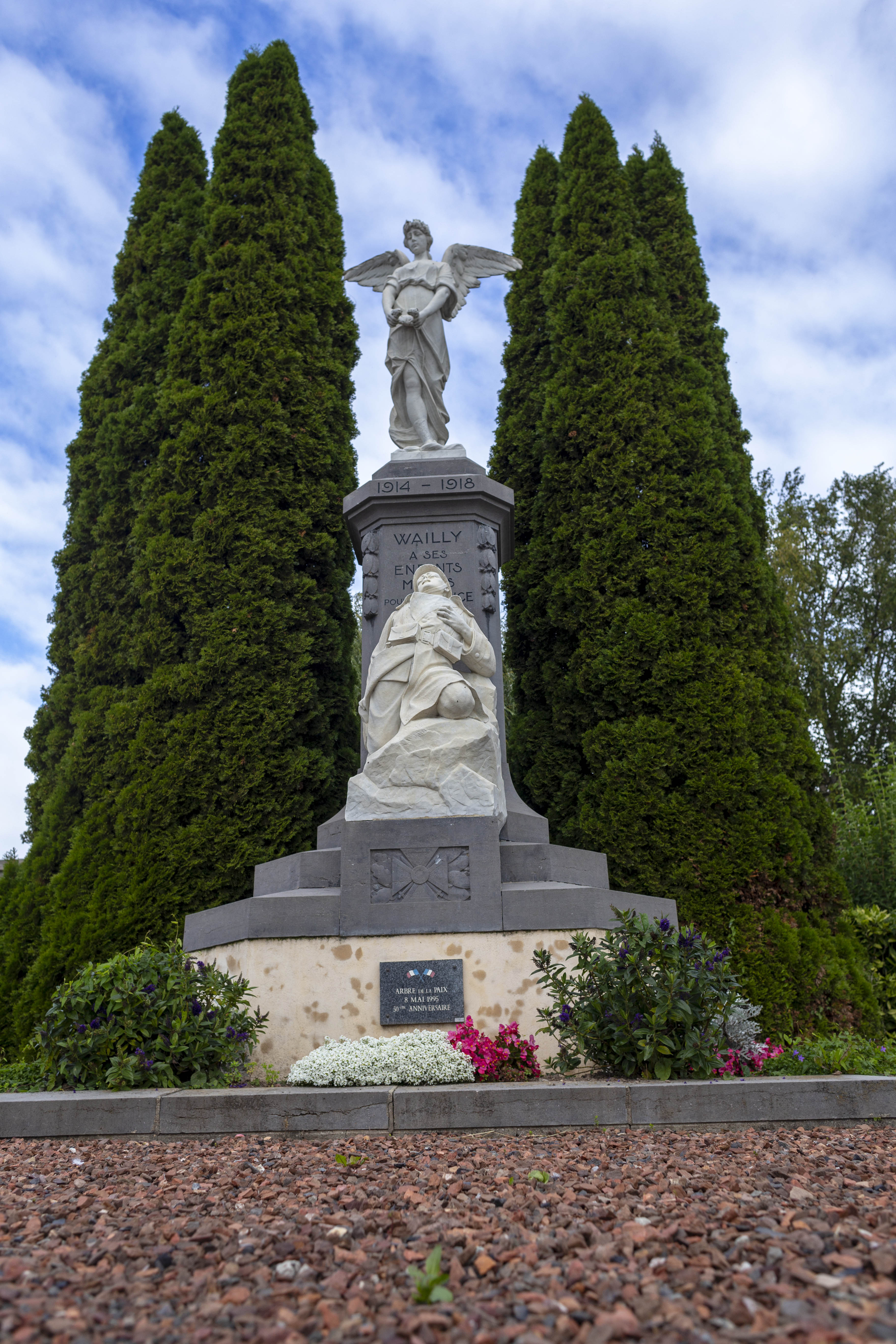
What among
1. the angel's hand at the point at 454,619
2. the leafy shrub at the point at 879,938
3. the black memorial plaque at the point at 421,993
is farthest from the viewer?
the leafy shrub at the point at 879,938

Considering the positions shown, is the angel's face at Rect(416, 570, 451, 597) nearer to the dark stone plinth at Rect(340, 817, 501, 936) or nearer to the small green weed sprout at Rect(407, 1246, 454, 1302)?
the dark stone plinth at Rect(340, 817, 501, 936)

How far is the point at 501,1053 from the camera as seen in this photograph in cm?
454

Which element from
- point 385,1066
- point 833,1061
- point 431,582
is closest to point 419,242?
point 431,582

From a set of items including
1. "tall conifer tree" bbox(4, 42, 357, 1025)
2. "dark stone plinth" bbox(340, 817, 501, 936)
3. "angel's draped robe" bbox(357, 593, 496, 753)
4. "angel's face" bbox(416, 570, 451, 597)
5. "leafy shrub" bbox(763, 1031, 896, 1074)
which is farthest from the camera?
"tall conifer tree" bbox(4, 42, 357, 1025)

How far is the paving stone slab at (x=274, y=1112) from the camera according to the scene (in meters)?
3.64

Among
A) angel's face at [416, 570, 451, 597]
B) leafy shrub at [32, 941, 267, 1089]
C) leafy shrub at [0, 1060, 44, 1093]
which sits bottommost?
leafy shrub at [0, 1060, 44, 1093]

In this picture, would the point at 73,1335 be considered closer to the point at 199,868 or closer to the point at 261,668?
the point at 199,868

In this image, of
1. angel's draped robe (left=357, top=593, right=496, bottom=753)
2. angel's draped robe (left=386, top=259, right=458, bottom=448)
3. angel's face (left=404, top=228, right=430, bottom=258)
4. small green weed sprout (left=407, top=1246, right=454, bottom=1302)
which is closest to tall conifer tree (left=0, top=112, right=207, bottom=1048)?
angel's draped robe (left=386, top=259, right=458, bottom=448)

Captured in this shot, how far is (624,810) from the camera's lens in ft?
26.6

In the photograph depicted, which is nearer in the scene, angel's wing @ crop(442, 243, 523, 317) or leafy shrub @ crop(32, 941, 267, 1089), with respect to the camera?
leafy shrub @ crop(32, 941, 267, 1089)

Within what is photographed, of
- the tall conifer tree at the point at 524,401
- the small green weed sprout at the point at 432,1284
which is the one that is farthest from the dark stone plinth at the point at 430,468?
the small green weed sprout at the point at 432,1284

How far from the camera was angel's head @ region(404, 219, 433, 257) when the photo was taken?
816cm

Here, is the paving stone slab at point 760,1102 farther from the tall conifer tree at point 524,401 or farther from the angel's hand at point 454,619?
the tall conifer tree at point 524,401

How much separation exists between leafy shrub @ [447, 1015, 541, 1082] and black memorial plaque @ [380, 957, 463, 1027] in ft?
0.79
